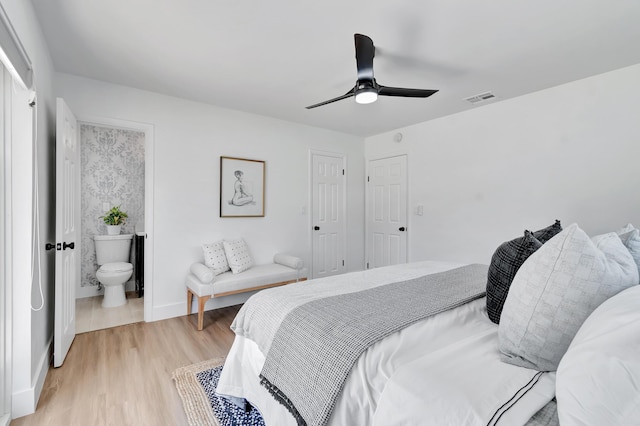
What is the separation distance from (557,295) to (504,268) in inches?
14.6

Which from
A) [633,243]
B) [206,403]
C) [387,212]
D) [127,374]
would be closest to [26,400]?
[127,374]

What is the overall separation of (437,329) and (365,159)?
3981mm

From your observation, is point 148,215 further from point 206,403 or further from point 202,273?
point 206,403

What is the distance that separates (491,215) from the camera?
3443mm

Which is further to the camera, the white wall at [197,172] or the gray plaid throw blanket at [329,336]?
the white wall at [197,172]

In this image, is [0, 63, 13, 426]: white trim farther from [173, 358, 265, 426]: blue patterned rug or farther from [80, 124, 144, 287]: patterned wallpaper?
[80, 124, 144, 287]: patterned wallpaper

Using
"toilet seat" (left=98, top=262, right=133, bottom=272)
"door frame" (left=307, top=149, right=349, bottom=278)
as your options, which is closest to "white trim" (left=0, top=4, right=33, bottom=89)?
"toilet seat" (left=98, top=262, right=133, bottom=272)

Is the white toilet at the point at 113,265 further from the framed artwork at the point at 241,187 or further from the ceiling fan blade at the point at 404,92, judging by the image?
the ceiling fan blade at the point at 404,92

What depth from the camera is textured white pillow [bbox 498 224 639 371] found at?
922 millimetres

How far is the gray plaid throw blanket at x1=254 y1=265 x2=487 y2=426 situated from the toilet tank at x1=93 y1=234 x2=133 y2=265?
3.56 metres

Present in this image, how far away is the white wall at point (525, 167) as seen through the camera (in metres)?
2.61

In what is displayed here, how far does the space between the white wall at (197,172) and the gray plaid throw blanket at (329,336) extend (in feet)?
7.81

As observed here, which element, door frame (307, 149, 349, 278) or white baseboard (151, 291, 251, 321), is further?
door frame (307, 149, 349, 278)

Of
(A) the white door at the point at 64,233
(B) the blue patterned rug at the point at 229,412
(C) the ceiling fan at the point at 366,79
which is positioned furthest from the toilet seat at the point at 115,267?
(C) the ceiling fan at the point at 366,79
